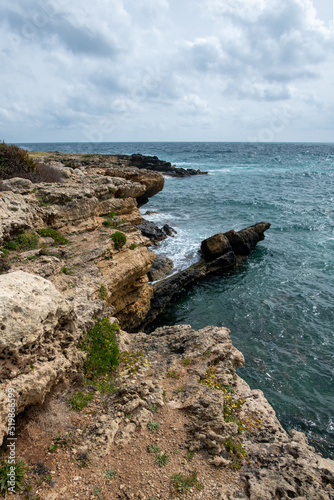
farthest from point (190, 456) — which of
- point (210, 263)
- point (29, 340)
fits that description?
point (210, 263)

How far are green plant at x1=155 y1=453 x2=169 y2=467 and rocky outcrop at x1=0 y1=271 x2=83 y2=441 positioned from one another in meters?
2.85

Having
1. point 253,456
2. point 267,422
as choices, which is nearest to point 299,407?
point 267,422

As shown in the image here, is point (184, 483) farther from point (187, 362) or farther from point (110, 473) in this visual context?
point (187, 362)

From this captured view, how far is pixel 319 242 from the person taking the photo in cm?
2894

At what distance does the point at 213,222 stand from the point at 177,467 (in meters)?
30.9

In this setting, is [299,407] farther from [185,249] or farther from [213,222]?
[213,222]

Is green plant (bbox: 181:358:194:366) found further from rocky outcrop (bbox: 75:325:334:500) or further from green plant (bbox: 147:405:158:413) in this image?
green plant (bbox: 147:405:158:413)

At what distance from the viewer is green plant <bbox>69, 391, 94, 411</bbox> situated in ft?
23.4

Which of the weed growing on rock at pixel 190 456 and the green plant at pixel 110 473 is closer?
the green plant at pixel 110 473

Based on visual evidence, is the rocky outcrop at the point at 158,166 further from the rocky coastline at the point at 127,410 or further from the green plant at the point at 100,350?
the green plant at the point at 100,350

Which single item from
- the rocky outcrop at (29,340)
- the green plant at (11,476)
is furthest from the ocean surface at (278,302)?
the green plant at (11,476)

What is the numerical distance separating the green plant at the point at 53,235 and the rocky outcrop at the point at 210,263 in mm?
6726

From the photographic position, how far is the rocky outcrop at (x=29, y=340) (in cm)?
573

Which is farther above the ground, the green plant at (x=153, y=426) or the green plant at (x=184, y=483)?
the green plant at (x=153, y=426)
